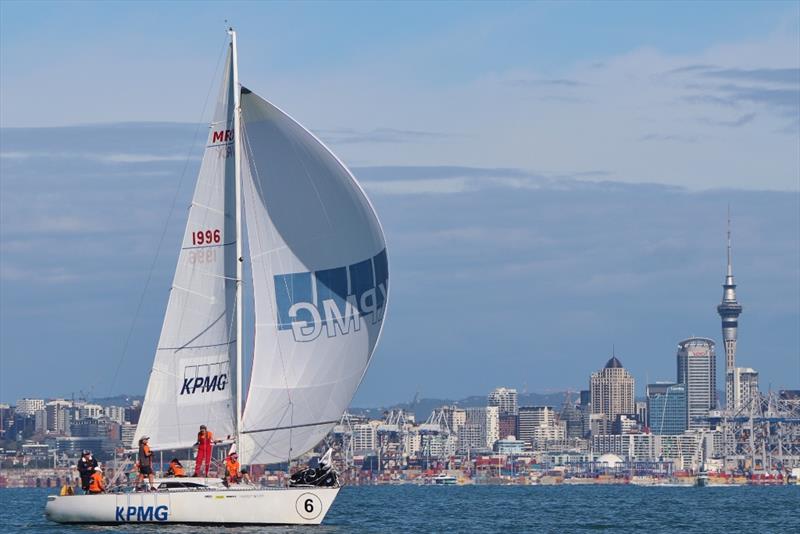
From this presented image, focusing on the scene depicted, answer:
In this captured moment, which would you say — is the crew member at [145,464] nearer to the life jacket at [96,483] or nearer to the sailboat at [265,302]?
the sailboat at [265,302]

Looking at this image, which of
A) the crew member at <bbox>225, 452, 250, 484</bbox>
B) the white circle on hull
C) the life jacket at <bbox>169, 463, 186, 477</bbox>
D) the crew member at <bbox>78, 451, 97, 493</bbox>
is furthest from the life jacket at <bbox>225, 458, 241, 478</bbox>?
the crew member at <bbox>78, 451, 97, 493</bbox>

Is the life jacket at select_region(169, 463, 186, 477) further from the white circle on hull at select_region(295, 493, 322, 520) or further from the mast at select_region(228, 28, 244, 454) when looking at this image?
the white circle on hull at select_region(295, 493, 322, 520)

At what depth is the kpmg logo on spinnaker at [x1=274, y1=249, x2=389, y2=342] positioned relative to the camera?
34.8m

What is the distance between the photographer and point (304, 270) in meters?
34.8

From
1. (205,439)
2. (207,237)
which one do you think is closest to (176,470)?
(205,439)

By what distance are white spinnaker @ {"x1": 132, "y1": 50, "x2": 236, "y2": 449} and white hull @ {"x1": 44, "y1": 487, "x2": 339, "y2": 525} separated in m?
1.40

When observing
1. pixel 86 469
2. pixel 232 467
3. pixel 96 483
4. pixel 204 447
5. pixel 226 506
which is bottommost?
pixel 226 506

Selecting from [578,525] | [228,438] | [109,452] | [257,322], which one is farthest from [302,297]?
[109,452]

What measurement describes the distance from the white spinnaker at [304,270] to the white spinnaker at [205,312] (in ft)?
1.71

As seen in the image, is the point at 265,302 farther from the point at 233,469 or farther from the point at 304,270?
the point at 233,469

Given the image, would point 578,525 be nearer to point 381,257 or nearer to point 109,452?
point 381,257

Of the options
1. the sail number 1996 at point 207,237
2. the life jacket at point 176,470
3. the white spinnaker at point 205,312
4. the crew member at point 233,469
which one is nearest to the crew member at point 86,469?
the white spinnaker at point 205,312

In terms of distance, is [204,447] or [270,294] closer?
[204,447]

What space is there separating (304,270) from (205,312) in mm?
2193
